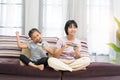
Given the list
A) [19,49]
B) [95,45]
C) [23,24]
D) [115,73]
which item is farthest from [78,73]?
[23,24]

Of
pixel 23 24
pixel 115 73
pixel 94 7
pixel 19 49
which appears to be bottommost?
pixel 115 73

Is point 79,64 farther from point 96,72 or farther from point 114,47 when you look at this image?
point 114,47

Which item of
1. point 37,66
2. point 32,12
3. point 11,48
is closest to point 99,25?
point 32,12

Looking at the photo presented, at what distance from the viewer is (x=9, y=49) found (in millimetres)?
3441

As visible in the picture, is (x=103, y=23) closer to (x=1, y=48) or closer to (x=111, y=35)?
(x=111, y=35)

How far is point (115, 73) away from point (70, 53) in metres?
0.60

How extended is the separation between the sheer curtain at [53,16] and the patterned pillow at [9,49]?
0.59 meters

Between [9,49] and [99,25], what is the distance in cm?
143

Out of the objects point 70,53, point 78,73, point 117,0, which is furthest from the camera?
point 117,0

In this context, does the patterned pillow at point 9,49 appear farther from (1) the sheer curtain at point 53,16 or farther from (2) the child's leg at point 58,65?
(2) the child's leg at point 58,65

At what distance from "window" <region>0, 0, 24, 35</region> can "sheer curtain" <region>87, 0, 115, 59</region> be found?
1.05 m

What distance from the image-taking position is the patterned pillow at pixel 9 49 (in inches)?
134

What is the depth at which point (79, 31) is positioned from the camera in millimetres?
4004

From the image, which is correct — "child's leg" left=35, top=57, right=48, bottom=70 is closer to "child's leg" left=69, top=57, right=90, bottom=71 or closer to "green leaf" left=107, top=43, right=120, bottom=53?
"child's leg" left=69, top=57, right=90, bottom=71
